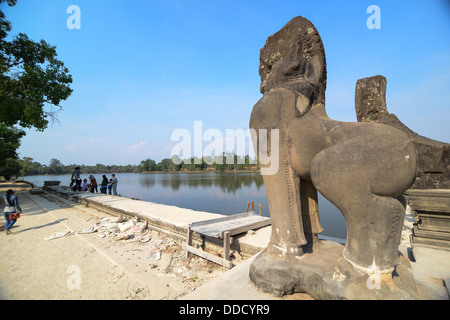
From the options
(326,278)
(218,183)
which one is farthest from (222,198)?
(326,278)

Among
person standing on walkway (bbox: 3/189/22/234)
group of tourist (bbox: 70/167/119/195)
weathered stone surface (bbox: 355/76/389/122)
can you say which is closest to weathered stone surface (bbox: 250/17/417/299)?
weathered stone surface (bbox: 355/76/389/122)

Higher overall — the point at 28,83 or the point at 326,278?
the point at 28,83

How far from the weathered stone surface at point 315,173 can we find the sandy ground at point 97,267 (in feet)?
7.43

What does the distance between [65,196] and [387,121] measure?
658 inches

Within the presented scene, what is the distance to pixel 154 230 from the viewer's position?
19.5 ft

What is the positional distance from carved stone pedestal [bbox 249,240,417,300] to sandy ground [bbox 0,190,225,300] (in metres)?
2.07

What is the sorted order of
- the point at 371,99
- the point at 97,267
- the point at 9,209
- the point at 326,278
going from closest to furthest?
the point at 326,278
the point at 371,99
the point at 97,267
the point at 9,209

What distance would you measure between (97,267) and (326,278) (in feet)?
13.9

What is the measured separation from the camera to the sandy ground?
3.32 m

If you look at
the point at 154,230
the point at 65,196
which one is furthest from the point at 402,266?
the point at 65,196

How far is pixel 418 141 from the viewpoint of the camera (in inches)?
122

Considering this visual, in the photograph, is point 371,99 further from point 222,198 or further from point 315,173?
point 222,198

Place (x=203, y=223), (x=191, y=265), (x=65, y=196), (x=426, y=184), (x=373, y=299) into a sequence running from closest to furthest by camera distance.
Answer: (x=373, y=299) → (x=426, y=184) → (x=191, y=265) → (x=203, y=223) → (x=65, y=196)
